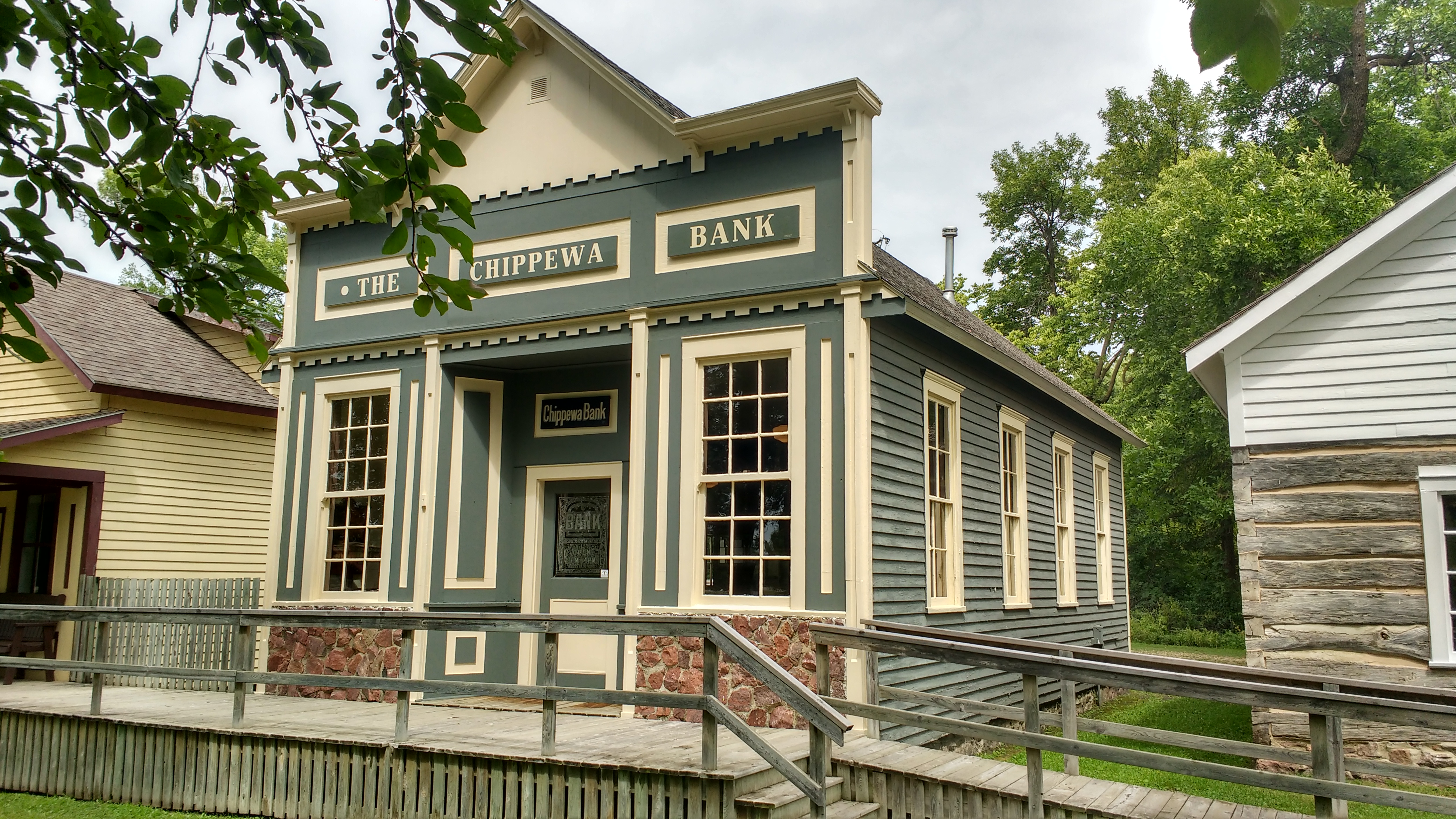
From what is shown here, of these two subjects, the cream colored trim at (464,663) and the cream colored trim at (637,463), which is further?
the cream colored trim at (464,663)

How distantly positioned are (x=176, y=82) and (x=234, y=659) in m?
5.90

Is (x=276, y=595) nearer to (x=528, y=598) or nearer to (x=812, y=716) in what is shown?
(x=528, y=598)

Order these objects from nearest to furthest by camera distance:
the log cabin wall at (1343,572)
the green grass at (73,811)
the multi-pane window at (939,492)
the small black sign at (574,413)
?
the green grass at (73,811) → the log cabin wall at (1343,572) → the multi-pane window at (939,492) → the small black sign at (574,413)

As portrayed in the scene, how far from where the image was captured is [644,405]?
9.80 metres

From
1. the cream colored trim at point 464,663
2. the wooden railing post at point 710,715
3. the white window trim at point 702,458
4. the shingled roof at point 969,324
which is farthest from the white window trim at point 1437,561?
the cream colored trim at point 464,663

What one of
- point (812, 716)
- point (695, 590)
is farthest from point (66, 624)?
point (812, 716)

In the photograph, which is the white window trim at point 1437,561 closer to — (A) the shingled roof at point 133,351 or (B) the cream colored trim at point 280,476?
(B) the cream colored trim at point 280,476

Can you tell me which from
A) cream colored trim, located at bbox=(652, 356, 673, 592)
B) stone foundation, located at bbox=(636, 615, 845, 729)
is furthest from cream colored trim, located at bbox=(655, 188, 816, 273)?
stone foundation, located at bbox=(636, 615, 845, 729)

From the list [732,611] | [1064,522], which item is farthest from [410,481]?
[1064,522]

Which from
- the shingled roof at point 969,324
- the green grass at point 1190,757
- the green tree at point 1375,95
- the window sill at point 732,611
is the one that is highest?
the green tree at point 1375,95

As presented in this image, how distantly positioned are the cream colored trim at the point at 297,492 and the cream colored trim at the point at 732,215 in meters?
4.86

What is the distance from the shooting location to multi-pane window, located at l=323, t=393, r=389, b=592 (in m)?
11.5

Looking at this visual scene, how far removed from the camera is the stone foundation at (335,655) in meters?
10.7

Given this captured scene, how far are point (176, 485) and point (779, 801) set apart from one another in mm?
11779
